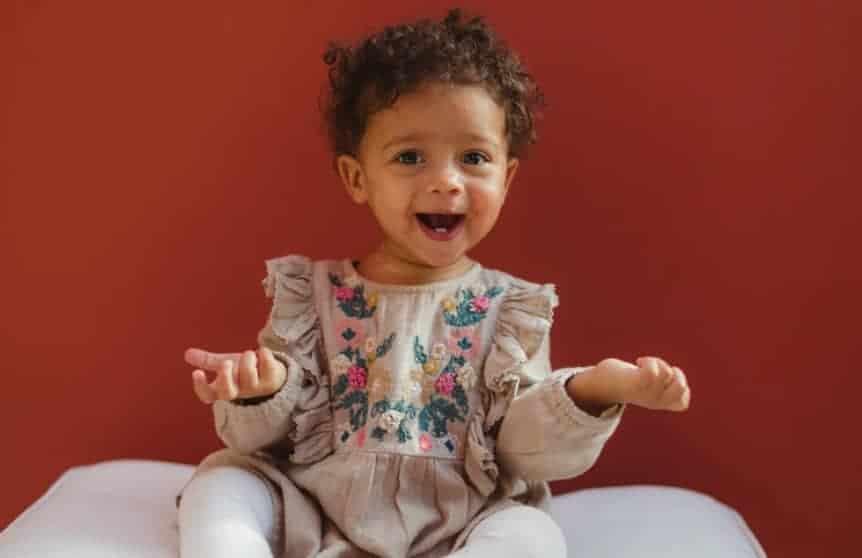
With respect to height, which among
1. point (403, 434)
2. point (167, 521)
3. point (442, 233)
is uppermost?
point (442, 233)

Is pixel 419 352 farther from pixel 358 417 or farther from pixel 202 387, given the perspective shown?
pixel 202 387

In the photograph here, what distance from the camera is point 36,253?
1.53m

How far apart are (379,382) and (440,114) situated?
31 centimetres

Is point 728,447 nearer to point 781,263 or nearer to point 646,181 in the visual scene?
point 781,263

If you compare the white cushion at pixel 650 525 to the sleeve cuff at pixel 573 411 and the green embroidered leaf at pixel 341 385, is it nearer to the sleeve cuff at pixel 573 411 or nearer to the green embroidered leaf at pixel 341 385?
the sleeve cuff at pixel 573 411

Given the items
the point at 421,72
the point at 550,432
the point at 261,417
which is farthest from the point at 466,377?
the point at 421,72

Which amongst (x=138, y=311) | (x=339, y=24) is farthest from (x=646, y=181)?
(x=138, y=311)

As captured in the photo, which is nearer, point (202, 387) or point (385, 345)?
Answer: point (202, 387)

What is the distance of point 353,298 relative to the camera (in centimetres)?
123

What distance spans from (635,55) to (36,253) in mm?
911

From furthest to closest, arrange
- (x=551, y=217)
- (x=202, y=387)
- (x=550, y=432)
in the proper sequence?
1. (x=551, y=217)
2. (x=550, y=432)
3. (x=202, y=387)

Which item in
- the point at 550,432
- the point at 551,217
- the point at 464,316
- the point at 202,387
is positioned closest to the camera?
the point at 202,387

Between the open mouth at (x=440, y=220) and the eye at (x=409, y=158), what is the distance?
0.06 meters

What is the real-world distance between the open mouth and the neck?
62 mm
